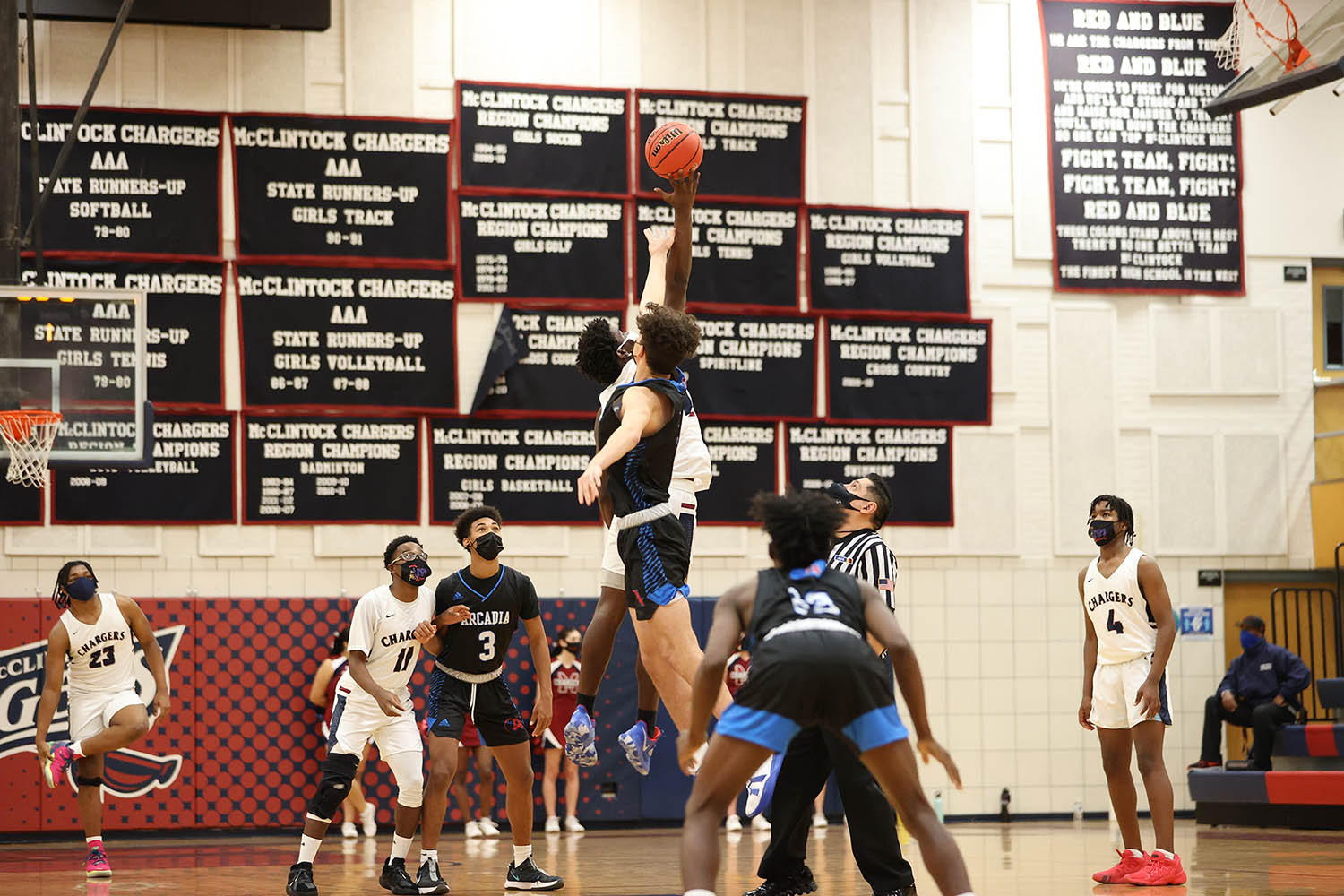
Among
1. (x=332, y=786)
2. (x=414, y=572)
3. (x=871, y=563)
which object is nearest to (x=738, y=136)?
(x=414, y=572)

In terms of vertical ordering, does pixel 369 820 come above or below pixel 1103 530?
below

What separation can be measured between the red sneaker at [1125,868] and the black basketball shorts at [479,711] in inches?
136

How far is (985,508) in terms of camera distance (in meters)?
16.1

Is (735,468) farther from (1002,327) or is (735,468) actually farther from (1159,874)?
(1159,874)

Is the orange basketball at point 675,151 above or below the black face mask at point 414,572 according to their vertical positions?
above

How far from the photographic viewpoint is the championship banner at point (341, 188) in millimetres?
14773

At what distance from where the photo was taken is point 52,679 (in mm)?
10398

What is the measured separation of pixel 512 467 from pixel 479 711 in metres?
5.87

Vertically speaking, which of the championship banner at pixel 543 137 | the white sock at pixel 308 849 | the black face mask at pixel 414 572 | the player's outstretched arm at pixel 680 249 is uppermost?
the championship banner at pixel 543 137

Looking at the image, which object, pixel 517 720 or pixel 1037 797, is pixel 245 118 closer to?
pixel 517 720

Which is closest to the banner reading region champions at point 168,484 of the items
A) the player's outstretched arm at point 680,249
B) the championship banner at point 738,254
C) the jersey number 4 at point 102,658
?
the jersey number 4 at point 102,658

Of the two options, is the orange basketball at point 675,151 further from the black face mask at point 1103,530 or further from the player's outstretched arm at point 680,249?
the black face mask at point 1103,530

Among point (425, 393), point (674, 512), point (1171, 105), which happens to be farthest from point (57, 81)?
point (1171, 105)

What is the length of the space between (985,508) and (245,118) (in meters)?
8.16
